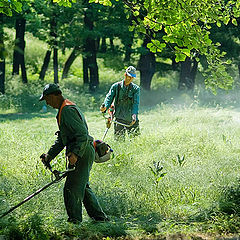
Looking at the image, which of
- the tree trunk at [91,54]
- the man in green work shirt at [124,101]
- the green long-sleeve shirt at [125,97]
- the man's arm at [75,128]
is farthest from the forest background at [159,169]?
the tree trunk at [91,54]

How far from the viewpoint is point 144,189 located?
6359mm

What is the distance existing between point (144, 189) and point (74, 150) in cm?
168

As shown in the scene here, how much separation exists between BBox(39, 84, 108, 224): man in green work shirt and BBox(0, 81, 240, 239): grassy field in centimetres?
22

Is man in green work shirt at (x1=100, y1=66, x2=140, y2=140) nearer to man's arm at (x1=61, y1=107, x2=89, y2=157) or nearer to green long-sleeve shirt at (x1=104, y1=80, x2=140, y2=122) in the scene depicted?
green long-sleeve shirt at (x1=104, y1=80, x2=140, y2=122)

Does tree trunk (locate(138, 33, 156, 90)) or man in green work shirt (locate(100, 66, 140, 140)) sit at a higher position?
man in green work shirt (locate(100, 66, 140, 140))

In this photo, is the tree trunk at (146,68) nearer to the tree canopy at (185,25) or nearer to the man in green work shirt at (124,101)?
the man in green work shirt at (124,101)

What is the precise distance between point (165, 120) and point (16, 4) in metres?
8.51

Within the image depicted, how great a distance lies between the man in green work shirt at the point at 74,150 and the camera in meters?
5.08

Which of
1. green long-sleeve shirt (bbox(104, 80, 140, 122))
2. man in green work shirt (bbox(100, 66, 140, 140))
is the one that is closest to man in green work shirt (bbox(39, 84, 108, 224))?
man in green work shirt (bbox(100, 66, 140, 140))

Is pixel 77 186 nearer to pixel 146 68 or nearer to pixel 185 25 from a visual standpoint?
pixel 185 25

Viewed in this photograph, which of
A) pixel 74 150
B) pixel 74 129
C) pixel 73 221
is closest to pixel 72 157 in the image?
pixel 74 150

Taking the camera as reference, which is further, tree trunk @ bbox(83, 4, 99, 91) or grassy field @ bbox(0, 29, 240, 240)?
tree trunk @ bbox(83, 4, 99, 91)

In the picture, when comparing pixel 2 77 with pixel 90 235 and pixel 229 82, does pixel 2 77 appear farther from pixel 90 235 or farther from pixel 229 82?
pixel 90 235

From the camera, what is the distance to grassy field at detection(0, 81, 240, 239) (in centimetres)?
510
